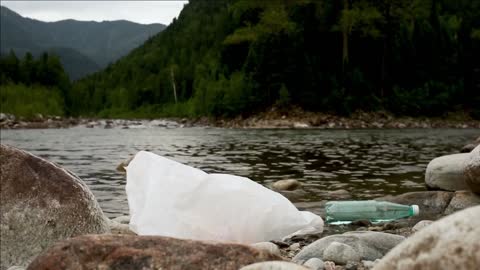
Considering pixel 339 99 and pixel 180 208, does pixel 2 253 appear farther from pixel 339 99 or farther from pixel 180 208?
pixel 339 99

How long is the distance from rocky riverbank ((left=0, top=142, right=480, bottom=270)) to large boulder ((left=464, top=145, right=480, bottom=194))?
0.05 feet

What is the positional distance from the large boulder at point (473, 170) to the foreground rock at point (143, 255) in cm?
478

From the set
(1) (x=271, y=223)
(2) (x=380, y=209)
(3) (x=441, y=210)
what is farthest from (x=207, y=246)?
(3) (x=441, y=210)

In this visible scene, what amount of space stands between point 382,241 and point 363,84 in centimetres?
4236

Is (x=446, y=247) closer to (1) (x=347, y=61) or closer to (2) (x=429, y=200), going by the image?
(2) (x=429, y=200)

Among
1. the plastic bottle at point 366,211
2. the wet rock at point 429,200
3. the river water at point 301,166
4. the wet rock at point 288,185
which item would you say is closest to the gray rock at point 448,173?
the wet rock at point 429,200

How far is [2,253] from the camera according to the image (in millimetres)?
4391

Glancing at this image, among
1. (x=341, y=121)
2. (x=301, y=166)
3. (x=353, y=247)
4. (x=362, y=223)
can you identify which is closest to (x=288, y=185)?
(x=362, y=223)

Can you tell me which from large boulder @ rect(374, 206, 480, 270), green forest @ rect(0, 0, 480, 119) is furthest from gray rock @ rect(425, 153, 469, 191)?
green forest @ rect(0, 0, 480, 119)

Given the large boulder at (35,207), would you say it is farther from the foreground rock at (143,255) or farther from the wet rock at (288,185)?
the wet rock at (288,185)

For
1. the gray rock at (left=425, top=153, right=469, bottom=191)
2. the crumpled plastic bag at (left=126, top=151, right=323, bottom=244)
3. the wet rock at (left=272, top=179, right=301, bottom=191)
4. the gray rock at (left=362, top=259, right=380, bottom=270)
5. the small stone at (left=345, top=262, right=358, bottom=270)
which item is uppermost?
the crumpled plastic bag at (left=126, top=151, right=323, bottom=244)

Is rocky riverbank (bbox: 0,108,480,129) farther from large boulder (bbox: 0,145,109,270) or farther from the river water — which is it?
large boulder (bbox: 0,145,109,270)

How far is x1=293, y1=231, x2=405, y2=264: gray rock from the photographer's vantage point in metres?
4.53

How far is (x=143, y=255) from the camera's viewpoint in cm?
304
